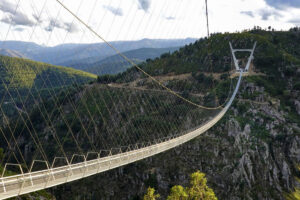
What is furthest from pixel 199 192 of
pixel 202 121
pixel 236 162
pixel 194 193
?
pixel 202 121

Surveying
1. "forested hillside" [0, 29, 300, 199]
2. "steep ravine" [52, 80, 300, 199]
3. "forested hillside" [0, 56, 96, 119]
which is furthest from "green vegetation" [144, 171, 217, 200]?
"forested hillside" [0, 56, 96, 119]

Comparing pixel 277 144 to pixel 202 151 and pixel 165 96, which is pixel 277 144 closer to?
pixel 202 151

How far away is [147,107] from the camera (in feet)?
220

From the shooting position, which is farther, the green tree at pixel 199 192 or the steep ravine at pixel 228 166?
the steep ravine at pixel 228 166

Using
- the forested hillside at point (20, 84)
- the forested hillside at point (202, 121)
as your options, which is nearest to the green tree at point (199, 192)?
the forested hillside at point (202, 121)

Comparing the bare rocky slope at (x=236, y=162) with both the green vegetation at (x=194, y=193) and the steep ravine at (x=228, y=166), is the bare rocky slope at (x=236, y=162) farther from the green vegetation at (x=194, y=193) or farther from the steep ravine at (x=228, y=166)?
the green vegetation at (x=194, y=193)

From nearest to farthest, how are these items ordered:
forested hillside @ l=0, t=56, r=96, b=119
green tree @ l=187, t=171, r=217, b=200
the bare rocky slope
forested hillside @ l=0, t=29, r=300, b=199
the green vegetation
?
forested hillside @ l=0, t=56, r=96, b=119 → the green vegetation → green tree @ l=187, t=171, r=217, b=200 → the bare rocky slope → forested hillside @ l=0, t=29, r=300, b=199

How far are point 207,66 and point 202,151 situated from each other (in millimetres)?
41810

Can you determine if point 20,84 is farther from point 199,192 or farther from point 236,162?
point 199,192

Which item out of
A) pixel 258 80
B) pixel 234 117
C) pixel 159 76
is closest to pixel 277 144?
pixel 234 117

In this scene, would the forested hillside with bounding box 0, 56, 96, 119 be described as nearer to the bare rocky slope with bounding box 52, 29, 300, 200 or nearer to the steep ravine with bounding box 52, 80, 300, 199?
the steep ravine with bounding box 52, 80, 300, 199

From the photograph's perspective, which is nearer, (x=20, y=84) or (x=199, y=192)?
(x=199, y=192)

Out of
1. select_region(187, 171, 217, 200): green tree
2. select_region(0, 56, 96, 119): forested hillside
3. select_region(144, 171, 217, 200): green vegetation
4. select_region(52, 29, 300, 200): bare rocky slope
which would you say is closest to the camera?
select_region(0, 56, 96, 119): forested hillside

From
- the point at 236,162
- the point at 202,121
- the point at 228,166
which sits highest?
the point at 202,121
